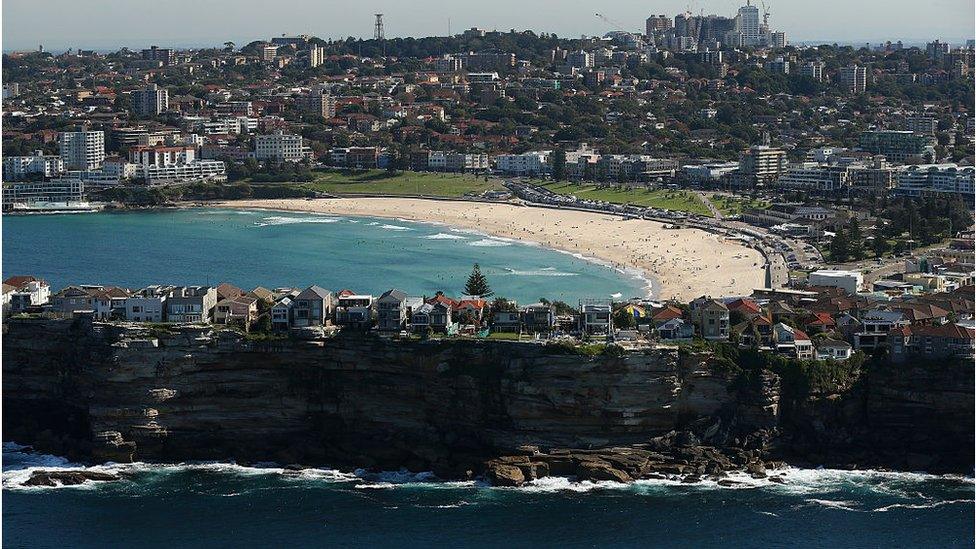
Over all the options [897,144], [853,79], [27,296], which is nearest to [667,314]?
[27,296]

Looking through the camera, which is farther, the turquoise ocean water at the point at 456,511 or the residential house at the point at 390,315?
the residential house at the point at 390,315

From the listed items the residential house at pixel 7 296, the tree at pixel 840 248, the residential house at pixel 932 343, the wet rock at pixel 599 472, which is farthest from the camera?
the tree at pixel 840 248

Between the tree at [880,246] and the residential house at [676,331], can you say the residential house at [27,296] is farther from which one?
the tree at [880,246]

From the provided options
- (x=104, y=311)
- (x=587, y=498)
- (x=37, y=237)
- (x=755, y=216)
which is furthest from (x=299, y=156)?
(x=587, y=498)

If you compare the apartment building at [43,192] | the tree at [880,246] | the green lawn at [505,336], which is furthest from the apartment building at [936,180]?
the green lawn at [505,336]

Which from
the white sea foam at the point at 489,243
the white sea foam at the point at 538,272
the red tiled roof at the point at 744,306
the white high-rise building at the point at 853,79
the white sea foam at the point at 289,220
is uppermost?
the white high-rise building at the point at 853,79

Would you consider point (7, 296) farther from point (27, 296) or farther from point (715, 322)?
point (715, 322)

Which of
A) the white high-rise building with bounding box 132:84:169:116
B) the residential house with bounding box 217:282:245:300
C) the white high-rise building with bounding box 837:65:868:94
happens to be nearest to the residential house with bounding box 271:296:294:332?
the residential house with bounding box 217:282:245:300
